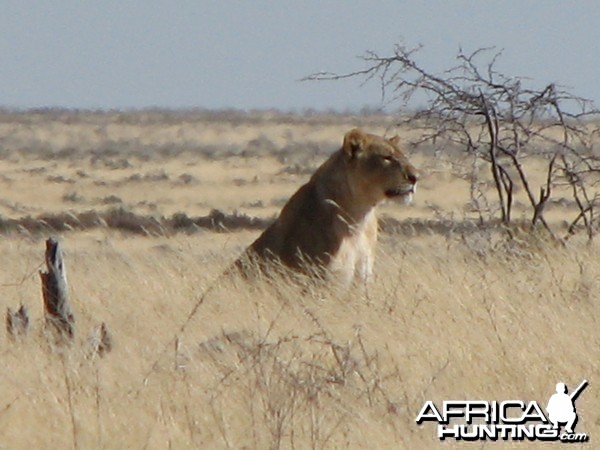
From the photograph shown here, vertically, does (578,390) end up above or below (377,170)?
below

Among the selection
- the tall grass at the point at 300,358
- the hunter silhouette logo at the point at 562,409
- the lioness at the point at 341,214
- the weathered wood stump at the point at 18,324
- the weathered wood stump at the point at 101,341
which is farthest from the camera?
the lioness at the point at 341,214

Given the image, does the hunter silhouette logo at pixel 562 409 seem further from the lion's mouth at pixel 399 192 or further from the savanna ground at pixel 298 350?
the lion's mouth at pixel 399 192

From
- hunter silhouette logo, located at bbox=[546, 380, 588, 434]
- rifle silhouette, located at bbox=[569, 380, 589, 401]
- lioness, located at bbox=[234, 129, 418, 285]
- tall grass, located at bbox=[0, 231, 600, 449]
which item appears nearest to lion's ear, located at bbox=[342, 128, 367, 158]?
lioness, located at bbox=[234, 129, 418, 285]

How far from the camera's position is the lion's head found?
1061 cm

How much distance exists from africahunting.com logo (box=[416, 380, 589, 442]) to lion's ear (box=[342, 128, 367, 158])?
13.8 ft

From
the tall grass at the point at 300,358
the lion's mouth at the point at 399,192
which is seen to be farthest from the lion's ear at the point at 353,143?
the tall grass at the point at 300,358

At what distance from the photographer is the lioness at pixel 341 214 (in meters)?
10.1

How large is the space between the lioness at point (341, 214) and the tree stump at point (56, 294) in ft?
6.14

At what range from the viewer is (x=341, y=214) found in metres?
10.4

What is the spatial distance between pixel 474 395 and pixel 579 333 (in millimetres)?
1237

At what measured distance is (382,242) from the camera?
15586 millimetres

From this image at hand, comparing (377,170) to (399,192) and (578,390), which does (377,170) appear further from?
(578,390)

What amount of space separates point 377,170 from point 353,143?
0.81 ft

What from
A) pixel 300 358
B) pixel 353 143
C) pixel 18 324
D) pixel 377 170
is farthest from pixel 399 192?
pixel 300 358
